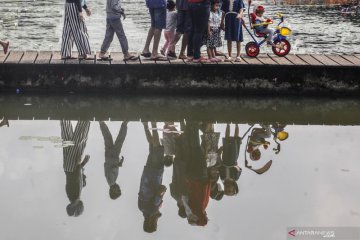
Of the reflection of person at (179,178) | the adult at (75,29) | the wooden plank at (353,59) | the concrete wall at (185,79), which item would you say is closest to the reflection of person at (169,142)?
the reflection of person at (179,178)

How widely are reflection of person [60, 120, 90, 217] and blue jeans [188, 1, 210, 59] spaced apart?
7.34 feet

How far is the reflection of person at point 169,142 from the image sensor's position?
26.0ft

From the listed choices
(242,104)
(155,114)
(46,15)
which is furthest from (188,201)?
(46,15)

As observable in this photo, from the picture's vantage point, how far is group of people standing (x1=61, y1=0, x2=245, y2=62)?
10.5 meters

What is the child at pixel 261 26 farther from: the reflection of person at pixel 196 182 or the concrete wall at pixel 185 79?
the reflection of person at pixel 196 182

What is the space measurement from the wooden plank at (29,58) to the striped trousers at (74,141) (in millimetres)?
1724

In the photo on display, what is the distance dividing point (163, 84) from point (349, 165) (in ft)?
12.3

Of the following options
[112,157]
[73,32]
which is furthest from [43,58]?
[112,157]

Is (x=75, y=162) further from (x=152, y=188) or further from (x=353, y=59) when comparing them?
(x=353, y=59)

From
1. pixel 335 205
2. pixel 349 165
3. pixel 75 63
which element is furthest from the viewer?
pixel 75 63

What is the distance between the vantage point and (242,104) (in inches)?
415

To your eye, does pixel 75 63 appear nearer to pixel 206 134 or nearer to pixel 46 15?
pixel 206 134

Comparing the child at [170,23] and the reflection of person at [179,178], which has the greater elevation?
the child at [170,23]

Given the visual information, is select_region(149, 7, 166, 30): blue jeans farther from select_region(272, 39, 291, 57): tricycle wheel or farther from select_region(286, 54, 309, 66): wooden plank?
select_region(286, 54, 309, 66): wooden plank
